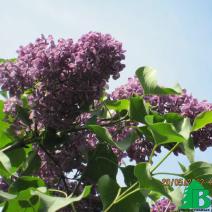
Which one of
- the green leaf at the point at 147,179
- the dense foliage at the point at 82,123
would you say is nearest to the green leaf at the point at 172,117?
the dense foliage at the point at 82,123

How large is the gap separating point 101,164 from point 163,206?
1.64 feet

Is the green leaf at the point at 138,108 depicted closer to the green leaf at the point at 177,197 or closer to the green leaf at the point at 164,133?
the green leaf at the point at 164,133

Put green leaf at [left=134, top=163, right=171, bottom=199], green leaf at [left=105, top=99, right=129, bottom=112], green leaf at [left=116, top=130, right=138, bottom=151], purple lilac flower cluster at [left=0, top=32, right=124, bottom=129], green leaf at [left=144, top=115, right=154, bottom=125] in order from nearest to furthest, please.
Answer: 1. green leaf at [left=134, top=163, right=171, bottom=199]
2. green leaf at [left=144, top=115, right=154, bottom=125]
3. green leaf at [left=116, top=130, right=138, bottom=151]
4. purple lilac flower cluster at [left=0, top=32, right=124, bottom=129]
5. green leaf at [left=105, top=99, right=129, bottom=112]

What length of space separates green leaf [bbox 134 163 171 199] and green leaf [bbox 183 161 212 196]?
231mm

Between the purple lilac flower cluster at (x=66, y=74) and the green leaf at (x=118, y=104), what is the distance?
9 cm

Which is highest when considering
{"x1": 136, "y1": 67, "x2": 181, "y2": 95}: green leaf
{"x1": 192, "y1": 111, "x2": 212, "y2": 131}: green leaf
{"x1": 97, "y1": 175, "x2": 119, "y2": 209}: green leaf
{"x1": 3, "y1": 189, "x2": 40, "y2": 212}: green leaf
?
{"x1": 136, "y1": 67, "x2": 181, "y2": 95}: green leaf

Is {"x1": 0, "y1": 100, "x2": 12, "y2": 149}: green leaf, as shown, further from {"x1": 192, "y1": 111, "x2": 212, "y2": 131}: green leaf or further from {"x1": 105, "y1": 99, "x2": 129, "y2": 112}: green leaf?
{"x1": 192, "y1": 111, "x2": 212, "y2": 131}: green leaf

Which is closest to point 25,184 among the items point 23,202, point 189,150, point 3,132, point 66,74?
point 23,202

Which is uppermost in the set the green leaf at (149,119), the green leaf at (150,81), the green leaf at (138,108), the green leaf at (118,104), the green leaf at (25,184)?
the green leaf at (150,81)

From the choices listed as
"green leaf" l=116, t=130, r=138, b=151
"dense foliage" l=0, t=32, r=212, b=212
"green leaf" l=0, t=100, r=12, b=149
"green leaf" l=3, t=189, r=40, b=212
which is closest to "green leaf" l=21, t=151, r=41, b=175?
"dense foliage" l=0, t=32, r=212, b=212

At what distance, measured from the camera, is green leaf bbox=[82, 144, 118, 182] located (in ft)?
7.97

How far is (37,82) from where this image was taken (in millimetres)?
2457

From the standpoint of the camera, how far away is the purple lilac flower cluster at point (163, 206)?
105 inches

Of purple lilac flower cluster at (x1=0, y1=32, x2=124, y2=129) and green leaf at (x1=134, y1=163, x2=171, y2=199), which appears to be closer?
green leaf at (x1=134, y1=163, x2=171, y2=199)
